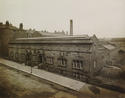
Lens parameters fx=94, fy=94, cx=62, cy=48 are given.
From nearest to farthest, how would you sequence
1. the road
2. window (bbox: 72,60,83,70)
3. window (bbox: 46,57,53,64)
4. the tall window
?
the road < window (bbox: 72,60,83,70) < the tall window < window (bbox: 46,57,53,64)

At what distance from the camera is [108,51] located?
37.9ft

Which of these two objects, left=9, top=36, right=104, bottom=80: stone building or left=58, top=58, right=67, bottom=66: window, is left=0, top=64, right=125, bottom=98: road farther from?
left=58, top=58, right=67, bottom=66: window

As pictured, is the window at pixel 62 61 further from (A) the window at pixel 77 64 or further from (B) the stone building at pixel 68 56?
(A) the window at pixel 77 64

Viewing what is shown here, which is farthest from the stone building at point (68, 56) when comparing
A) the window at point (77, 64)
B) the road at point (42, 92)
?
the road at point (42, 92)

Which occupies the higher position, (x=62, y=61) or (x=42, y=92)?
(x=62, y=61)

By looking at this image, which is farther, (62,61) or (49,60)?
(49,60)

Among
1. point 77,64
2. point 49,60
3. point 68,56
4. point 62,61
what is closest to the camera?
point 77,64

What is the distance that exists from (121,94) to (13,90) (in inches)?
278

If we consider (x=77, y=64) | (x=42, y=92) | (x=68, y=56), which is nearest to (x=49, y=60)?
(x=68, y=56)

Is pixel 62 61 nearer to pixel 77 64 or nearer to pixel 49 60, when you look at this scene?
pixel 77 64

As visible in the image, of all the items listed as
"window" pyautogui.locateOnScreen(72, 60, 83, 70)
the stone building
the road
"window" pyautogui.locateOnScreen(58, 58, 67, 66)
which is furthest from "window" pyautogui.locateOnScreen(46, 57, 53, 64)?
the road

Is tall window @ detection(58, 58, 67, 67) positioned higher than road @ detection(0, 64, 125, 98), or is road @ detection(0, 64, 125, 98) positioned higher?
tall window @ detection(58, 58, 67, 67)

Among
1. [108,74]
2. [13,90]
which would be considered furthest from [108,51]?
[13,90]

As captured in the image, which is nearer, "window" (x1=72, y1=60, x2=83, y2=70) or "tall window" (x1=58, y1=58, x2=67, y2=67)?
"window" (x1=72, y1=60, x2=83, y2=70)
